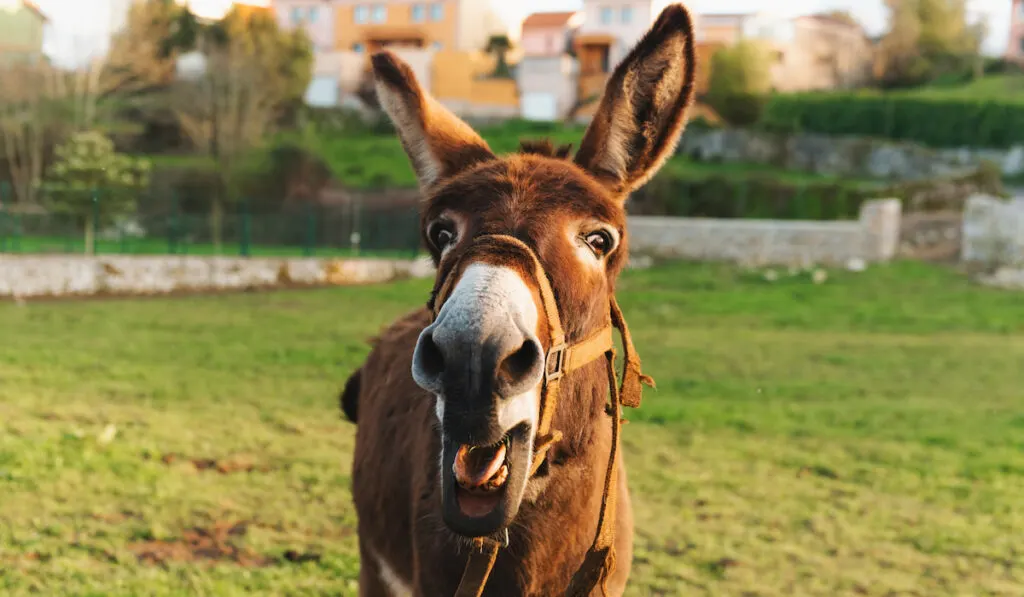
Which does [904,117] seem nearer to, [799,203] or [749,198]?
[749,198]

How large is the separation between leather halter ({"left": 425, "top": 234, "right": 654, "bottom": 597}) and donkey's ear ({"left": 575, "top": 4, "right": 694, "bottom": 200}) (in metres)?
0.44

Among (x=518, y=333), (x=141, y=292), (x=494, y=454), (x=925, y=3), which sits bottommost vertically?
(x=141, y=292)

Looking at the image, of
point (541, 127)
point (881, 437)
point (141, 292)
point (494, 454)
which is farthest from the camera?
point (541, 127)

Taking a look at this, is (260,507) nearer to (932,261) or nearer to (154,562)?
(154,562)

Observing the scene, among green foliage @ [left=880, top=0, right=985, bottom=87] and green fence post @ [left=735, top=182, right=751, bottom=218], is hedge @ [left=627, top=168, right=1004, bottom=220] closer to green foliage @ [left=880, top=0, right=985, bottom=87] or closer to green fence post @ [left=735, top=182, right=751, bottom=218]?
green fence post @ [left=735, top=182, right=751, bottom=218]

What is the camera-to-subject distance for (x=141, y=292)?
18766 millimetres

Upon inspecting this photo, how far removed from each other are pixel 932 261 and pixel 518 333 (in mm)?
23076

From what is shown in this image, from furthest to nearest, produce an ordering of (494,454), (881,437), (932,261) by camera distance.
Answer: (932,261)
(881,437)
(494,454)

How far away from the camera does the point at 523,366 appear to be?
77.2 inches

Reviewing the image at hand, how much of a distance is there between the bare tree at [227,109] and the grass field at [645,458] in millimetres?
21610

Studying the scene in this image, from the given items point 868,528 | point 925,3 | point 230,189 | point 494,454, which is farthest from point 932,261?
point 925,3

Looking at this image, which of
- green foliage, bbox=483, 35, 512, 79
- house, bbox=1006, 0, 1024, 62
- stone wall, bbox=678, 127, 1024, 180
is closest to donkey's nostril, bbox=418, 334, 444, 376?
stone wall, bbox=678, 127, 1024, 180

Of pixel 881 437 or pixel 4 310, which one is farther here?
pixel 4 310

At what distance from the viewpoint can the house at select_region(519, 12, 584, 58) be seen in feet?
208
